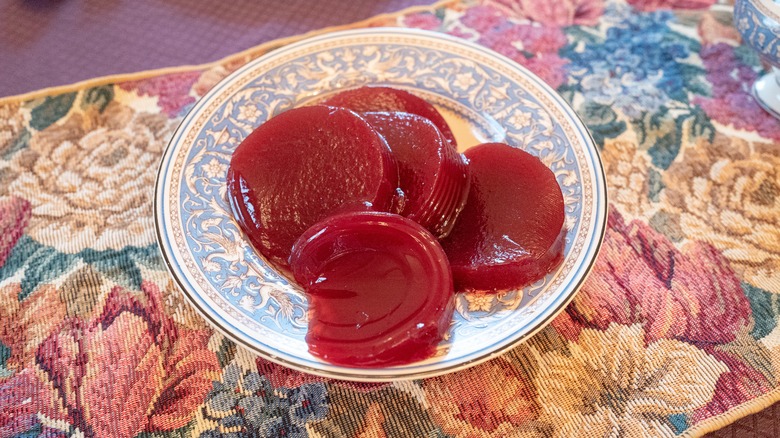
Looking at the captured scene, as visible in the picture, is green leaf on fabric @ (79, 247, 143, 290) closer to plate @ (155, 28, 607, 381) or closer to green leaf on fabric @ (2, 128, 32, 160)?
plate @ (155, 28, 607, 381)

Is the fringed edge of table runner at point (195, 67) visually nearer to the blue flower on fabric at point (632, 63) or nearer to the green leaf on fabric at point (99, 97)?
the green leaf on fabric at point (99, 97)

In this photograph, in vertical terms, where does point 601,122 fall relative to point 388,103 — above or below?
below

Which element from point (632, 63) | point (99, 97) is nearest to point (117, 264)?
point (99, 97)

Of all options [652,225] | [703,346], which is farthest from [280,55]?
[703,346]

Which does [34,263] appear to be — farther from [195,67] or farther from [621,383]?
[621,383]

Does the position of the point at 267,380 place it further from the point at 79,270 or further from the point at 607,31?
the point at 607,31

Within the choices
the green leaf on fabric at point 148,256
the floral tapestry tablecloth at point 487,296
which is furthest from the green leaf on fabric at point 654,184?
the green leaf on fabric at point 148,256

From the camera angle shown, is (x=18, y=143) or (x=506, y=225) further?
(x=18, y=143)
